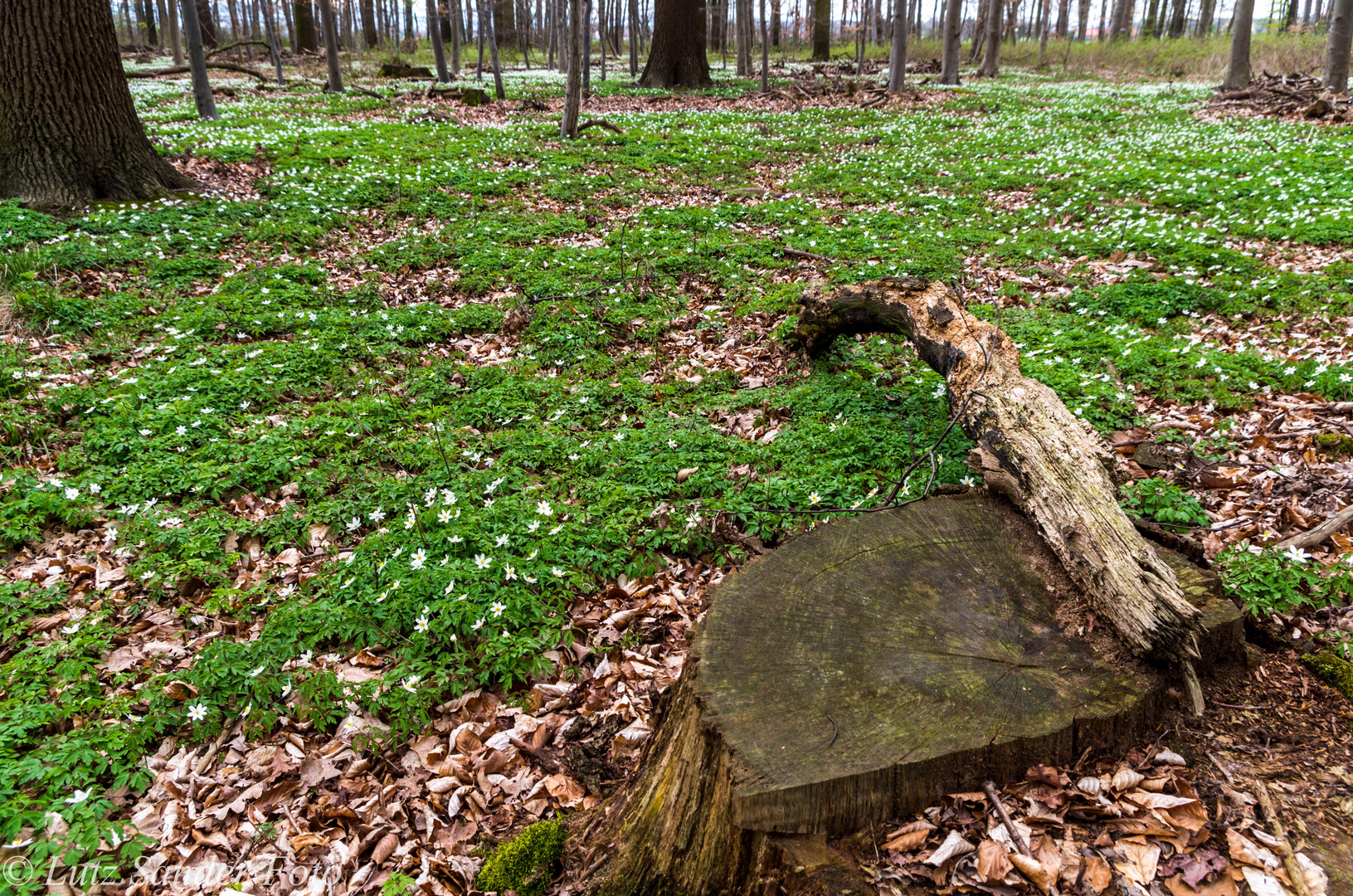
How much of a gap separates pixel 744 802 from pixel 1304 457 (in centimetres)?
460

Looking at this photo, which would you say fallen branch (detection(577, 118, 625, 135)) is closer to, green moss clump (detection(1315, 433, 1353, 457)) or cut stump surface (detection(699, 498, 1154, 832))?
green moss clump (detection(1315, 433, 1353, 457))

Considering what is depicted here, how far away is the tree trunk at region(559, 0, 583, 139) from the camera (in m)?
13.6

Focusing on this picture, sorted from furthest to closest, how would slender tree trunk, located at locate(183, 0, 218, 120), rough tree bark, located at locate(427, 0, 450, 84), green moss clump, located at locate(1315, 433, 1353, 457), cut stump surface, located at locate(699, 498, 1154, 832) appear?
rough tree bark, located at locate(427, 0, 450, 84) → slender tree trunk, located at locate(183, 0, 218, 120) → green moss clump, located at locate(1315, 433, 1353, 457) → cut stump surface, located at locate(699, 498, 1154, 832)

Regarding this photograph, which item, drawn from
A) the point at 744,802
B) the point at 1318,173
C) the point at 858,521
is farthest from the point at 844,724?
the point at 1318,173

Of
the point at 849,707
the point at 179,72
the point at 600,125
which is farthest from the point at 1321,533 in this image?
the point at 179,72

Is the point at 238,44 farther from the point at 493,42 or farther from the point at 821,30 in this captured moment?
the point at 821,30

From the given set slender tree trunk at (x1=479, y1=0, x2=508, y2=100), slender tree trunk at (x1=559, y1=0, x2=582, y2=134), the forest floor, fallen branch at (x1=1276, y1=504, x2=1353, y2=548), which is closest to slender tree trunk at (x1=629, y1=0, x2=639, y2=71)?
slender tree trunk at (x1=479, y1=0, x2=508, y2=100)

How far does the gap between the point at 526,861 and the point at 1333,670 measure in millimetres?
3247

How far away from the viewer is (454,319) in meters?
7.26

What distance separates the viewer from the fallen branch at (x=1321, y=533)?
11.5ft

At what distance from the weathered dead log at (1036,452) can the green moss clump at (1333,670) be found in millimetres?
793

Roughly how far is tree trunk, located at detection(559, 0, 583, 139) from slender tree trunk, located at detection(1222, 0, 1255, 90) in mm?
18800

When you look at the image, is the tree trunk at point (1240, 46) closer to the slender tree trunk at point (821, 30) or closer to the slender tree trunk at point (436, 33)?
the slender tree trunk at point (821, 30)

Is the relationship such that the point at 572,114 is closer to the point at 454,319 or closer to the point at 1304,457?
the point at 454,319
